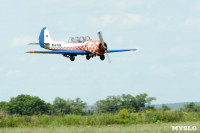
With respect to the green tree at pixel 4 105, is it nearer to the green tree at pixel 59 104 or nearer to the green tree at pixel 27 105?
the green tree at pixel 27 105

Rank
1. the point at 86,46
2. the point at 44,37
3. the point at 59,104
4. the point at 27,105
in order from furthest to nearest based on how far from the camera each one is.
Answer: the point at 59,104, the point at 27,105, the point at 44,37, the point at 86,46

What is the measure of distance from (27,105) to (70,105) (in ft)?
40.1

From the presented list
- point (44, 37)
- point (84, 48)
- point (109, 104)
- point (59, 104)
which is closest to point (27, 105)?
point (59, 104)

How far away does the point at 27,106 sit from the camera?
86.3 meters

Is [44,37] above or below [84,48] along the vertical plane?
above

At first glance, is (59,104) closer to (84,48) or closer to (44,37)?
(44,37)

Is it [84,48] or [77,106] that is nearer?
[84,48]

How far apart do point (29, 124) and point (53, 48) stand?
8.35 m

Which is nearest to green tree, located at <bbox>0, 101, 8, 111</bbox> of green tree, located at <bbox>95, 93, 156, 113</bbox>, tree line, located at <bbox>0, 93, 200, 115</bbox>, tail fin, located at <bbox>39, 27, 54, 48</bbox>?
tree line, located at <bbox>0, 93, 200, 115</bbox>

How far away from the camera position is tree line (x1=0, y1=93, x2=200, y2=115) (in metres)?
86.6

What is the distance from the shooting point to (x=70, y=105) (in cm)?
9119

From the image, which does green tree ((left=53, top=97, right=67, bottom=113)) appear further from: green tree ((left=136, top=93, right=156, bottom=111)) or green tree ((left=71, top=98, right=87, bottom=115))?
green tree ((left=136, top=93, right=156, bottom=111))

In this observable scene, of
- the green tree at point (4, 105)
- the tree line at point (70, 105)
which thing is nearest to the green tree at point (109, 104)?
the tree line at point (70, 105)

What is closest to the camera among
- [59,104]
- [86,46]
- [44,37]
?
[86,46]
